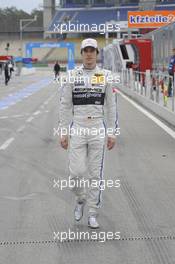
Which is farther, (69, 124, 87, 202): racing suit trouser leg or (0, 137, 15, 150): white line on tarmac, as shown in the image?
(0, 137, 15, 150): white line on tarmac

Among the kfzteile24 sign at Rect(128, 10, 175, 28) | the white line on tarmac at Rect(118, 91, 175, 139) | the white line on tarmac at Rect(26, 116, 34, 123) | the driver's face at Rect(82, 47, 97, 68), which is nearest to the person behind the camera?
the driver's face at Rect(82, 47, 97, 68)

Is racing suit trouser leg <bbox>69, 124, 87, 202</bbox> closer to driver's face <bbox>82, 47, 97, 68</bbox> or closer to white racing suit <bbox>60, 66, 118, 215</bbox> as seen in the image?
white racing suit <bbox>60, 66, 118, 215</bbox>

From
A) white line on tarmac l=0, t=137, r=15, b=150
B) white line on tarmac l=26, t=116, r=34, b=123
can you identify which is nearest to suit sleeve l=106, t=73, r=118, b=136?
white line on tarmac l=0, t=137, r=15, b=150

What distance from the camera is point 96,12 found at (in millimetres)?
88312

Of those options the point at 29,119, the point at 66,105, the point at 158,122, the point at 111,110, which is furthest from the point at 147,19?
the point at 66,105

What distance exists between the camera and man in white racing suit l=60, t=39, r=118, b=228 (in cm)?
579

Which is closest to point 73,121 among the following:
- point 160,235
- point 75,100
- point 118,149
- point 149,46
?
point 75,100

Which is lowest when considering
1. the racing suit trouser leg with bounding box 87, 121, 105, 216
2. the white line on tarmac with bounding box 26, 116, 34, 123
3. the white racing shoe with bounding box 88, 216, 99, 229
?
the white line on tarmac with bounding box 26, 116, 34, 123

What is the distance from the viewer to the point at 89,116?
19.0 feet

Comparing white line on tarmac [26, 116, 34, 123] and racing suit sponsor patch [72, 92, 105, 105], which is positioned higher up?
racing suit sponsor patch [72, 92, 105, 105]

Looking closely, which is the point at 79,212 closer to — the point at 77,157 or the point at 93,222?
the point at 93,222

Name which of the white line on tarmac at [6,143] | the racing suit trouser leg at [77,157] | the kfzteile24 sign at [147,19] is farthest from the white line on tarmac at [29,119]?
the kfzteile24 sign at [147,19]

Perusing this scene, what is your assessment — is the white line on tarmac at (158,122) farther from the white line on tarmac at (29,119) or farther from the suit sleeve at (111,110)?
the suit sleeve at (111,110)

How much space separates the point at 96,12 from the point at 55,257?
85.3 meters
